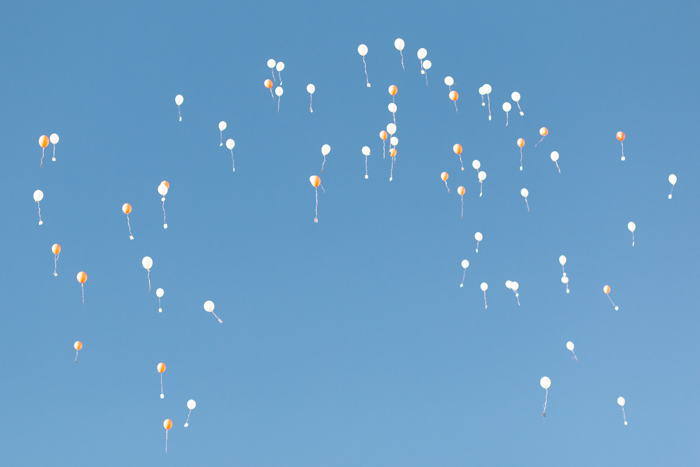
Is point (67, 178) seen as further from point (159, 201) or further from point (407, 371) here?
point (407, 371)

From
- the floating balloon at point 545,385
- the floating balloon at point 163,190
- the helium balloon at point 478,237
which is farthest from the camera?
the helium balloon at point 478,237

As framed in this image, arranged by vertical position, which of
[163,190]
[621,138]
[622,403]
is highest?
[621,138]

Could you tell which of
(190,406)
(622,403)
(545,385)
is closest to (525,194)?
(545,385)

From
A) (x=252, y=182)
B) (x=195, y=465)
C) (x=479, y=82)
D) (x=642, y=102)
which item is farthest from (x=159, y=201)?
(x=642, y=102)

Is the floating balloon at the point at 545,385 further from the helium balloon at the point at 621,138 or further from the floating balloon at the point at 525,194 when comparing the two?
the helium balloon at the point at 621,138

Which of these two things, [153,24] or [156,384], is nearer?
[156,384]

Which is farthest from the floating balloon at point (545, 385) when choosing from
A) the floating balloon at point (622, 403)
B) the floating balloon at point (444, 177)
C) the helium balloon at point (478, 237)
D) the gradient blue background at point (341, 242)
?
the floating balloon at point (444, 177)

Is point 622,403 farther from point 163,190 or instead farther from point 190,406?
point 163,190

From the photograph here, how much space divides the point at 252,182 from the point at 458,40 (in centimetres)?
176

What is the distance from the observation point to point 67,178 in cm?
472

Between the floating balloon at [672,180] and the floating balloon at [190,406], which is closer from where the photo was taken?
the floating balloon at [190,406]

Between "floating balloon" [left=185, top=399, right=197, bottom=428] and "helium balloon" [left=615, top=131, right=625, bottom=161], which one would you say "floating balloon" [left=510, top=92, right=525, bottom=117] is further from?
"floating balloon" [left=185, top=399, right=197, bottom=428]

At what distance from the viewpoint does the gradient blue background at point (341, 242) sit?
14.9 ft

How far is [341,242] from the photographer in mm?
4824
